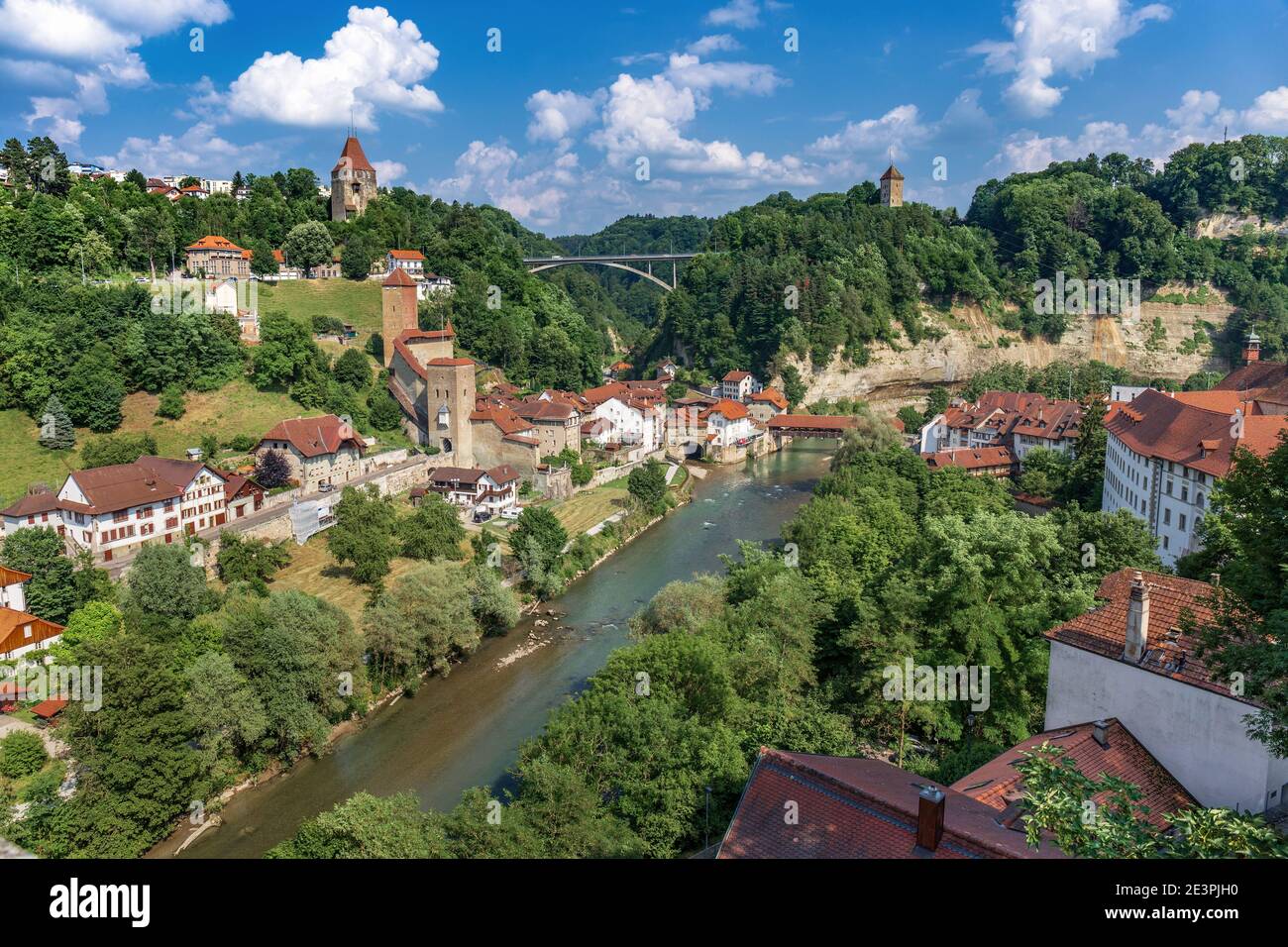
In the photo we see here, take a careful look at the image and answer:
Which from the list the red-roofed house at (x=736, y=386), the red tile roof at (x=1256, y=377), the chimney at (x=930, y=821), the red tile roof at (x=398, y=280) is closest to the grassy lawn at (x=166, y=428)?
the red tile roof at (x=398, y=280)

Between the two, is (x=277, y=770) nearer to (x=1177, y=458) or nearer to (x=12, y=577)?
(x=12, y=577)

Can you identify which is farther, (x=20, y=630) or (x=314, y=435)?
(x=314, y=435)

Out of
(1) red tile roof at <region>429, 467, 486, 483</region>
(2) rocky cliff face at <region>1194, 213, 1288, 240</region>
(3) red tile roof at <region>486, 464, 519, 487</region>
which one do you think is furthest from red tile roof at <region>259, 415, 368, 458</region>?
(2) rocky cliff face at <region>1194, 213, 1288, 240</region>

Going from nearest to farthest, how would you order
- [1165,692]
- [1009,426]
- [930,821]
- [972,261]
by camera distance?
[930,821] < [1165,692] < [1009,426] < [972,261]

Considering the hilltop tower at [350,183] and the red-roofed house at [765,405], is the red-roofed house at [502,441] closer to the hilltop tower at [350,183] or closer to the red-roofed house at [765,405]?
the red-roofed house at [765,405]

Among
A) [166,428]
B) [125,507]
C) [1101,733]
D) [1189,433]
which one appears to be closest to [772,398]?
[1189,433]

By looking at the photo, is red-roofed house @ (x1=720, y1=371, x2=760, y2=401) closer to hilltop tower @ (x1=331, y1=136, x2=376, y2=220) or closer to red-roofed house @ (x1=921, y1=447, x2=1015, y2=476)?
red-roofed house @ (x1=921, y1=447, x2=1015, y2=476)

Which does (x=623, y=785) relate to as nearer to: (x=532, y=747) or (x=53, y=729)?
(x=532, y=747)
